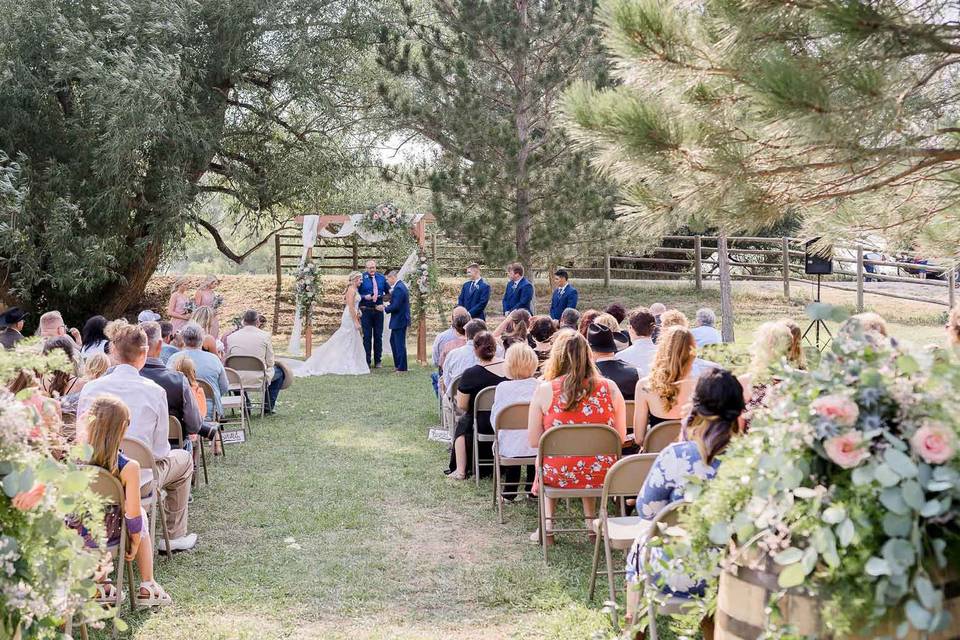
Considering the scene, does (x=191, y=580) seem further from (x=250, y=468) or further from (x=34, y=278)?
(x=34, y=278)

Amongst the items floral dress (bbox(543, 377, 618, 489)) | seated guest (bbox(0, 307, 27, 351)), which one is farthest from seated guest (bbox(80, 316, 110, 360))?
floral dress (bbox(543, 377, 618, 489))

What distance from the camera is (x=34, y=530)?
7.73ft

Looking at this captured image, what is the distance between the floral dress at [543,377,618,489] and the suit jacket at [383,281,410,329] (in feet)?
29.6

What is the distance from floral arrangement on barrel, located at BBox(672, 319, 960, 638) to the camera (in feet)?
6.80

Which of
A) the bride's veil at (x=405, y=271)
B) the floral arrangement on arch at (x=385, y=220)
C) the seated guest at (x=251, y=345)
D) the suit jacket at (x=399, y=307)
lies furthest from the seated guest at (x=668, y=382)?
the floral arrangement on arch at (x=385, y=220)

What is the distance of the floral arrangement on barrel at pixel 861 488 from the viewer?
2072mm

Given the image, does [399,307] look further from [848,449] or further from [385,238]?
[848,449]

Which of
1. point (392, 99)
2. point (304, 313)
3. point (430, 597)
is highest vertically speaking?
point (392, 99)

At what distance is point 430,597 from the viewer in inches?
185

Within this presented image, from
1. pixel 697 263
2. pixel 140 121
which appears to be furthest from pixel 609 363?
pixel 697 263

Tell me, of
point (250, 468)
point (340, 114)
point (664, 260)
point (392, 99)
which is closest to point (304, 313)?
point (392, 99)

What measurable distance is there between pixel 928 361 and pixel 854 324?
0.23m

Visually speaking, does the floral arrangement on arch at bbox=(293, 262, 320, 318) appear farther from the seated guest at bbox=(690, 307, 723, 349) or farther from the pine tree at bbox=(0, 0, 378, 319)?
the seated guest at bbox=(690, 307, 723, 349)

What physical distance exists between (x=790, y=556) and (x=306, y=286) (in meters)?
14.3
